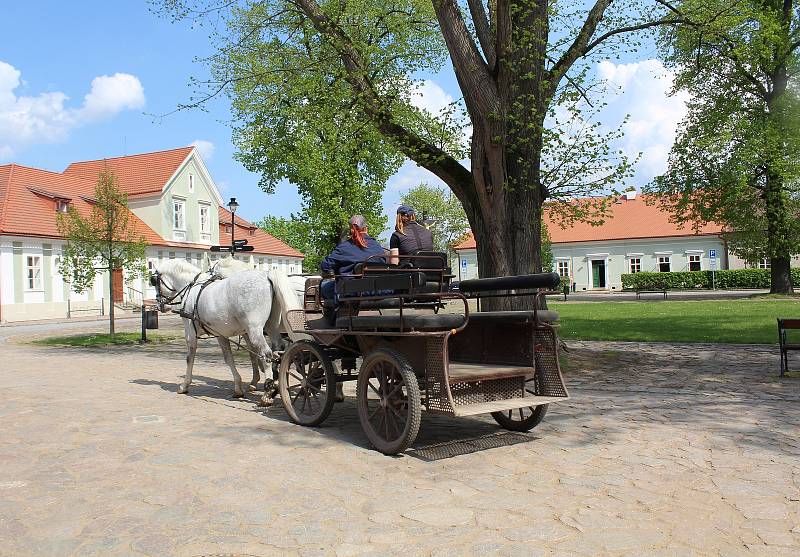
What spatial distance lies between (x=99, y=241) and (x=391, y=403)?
689 inches

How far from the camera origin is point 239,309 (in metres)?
9.16

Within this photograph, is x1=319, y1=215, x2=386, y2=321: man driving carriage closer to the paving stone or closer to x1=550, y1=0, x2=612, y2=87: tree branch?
the paving stone

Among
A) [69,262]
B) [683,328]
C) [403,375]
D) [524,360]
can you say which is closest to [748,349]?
[683,328]

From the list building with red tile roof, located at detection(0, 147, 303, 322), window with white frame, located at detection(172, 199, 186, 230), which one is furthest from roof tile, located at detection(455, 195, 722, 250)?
window with white frame, located at detection(172, 199, 186, 230)

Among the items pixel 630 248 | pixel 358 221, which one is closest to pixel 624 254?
pixel 630 248

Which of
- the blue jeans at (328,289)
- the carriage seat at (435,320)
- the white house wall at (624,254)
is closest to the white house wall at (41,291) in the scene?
the blue jeans at (328,289)

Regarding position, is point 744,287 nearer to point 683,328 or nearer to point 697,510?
point 683,328

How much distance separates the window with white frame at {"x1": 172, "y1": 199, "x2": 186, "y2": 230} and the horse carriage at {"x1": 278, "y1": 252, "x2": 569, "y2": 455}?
41.3 meters

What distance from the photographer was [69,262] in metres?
21.3

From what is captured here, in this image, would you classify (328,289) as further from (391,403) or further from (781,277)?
(781,277)

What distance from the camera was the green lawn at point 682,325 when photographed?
16766 millimetres

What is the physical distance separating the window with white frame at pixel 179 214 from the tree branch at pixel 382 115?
3619 centimetres

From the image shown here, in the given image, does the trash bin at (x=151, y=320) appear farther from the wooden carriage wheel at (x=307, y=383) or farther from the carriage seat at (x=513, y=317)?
the carriage seat at (x=513, y=317)

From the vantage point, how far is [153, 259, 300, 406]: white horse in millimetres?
9055
